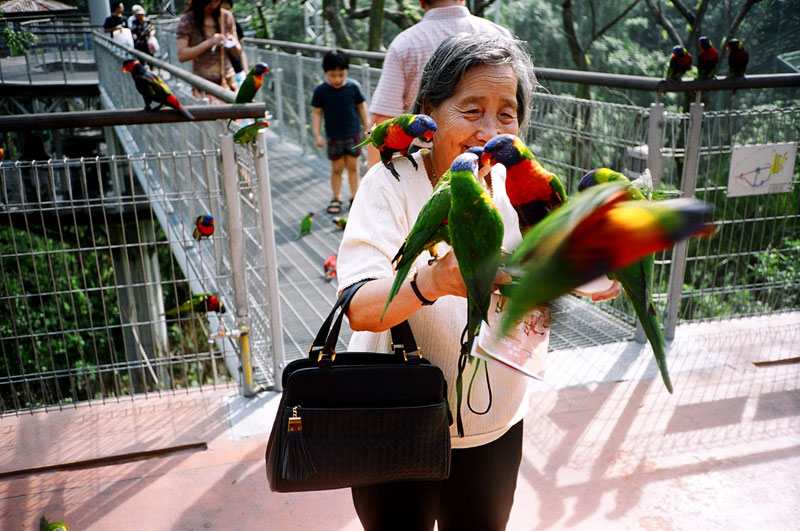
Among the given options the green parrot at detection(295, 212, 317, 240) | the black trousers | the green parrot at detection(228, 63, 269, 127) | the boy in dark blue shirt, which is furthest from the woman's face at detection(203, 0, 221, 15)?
the black trousers

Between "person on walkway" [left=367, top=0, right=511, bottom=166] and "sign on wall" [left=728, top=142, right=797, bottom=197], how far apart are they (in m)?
1.45

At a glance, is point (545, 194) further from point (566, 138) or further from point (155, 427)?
point (566, 138)

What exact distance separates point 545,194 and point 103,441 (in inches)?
99.2

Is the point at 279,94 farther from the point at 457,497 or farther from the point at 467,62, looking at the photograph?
the point at 457,497

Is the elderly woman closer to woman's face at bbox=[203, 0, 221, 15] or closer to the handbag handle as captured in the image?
the handbag handle

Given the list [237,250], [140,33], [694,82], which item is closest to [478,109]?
[237,250]

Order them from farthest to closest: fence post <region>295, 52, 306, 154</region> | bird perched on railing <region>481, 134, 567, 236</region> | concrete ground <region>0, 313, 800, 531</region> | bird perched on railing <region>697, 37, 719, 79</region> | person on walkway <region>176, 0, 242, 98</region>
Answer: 1. fence post <region>295, 52, 306, 154</region>
2. person on walkway <region>176, 0, 242, 98</region>
3. bird perched on railing <region>697, 37, 719, 79</region>
4. concrete ground <region>0, 313, 800, 531</region>
5. bird perched on railing <region>481, 134, 567, 236</region>

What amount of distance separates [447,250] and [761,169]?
2.80 m

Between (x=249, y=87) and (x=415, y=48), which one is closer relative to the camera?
(x=415, y=48)

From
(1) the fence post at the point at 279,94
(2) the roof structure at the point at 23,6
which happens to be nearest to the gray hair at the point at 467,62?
(1) the fence post at the point at 279,94

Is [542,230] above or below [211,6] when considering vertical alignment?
below

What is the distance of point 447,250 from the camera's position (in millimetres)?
1362

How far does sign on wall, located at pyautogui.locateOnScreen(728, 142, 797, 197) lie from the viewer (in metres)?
3.42

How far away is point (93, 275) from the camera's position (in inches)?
650
